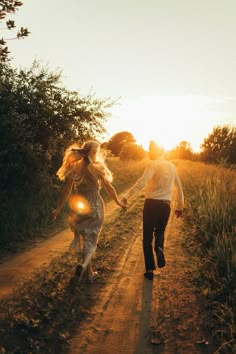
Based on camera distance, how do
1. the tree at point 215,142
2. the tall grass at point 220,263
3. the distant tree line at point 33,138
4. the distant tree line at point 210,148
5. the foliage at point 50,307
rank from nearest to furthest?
the foliage at point 50,307 → the tall grass at point 220,263 → the distant tree line at point 33,138 → the distant tree line at point 210,148 → the tree at point 215,142

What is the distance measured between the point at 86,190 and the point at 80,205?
27 cm

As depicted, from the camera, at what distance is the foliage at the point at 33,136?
8.83m

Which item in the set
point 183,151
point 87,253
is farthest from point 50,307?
point 183,151

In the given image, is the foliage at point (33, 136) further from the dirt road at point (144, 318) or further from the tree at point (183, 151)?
the tree at point (183, 151)

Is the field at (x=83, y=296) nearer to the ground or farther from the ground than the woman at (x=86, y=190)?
nearer to the ground

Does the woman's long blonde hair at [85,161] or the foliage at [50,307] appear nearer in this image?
the foliage at [50,307]

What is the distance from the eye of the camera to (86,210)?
6.05 m

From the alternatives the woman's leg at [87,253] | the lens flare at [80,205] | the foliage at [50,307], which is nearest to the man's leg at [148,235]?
the foliage at [50,307]

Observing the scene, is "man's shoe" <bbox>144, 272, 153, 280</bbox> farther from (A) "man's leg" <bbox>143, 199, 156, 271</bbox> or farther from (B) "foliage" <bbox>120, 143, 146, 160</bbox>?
(B) "foliage" <bbox>120, 143, 146, 160</bbox>

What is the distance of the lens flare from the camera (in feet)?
19.8

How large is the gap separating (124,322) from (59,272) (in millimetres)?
1921

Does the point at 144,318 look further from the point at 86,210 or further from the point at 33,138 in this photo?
the point at 33,138

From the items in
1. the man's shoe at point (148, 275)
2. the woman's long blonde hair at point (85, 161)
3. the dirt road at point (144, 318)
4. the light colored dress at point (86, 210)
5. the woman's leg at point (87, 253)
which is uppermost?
the woman's long blonde hair at point (85, 161)

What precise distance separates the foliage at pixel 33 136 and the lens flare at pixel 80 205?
3.06 metres
